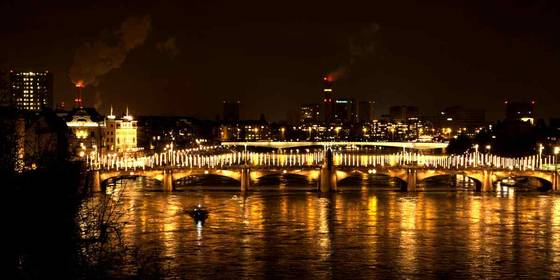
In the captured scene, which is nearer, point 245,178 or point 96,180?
point 96,180

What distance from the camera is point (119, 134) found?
137125mm

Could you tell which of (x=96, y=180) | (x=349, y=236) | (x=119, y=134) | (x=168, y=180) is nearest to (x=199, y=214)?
(x=349, y=236)

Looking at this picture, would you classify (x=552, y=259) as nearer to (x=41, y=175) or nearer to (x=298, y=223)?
(x=298, y=223)

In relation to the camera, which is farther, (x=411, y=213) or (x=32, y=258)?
(x=411, y=213)

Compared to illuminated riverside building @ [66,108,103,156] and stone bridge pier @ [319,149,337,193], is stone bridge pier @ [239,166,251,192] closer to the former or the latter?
stone bridge pier @ [319,149,337,193]

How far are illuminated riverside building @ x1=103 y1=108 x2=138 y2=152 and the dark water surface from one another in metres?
58.9

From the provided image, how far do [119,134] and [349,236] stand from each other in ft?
291

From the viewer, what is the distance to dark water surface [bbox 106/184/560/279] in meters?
41.8

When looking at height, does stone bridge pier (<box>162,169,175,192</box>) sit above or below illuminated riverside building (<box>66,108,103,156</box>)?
below

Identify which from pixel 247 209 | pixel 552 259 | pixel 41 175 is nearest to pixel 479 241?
pixel 552 259

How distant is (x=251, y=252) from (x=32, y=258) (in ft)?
55.6

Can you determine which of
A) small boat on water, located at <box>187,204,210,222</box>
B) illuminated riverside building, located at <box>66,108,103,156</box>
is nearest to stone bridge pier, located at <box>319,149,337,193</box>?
small boat on water, located at <box>187,204,210,222</box>

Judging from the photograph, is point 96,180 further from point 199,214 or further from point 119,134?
point 119,134

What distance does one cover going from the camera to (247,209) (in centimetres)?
6650
